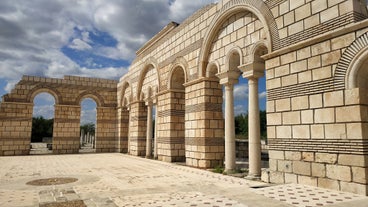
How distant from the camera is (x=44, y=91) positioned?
60.4 feet

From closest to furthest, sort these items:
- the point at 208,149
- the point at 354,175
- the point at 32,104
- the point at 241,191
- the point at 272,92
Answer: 1. the point at 354,175
2. the point at 241,191
3. the point at 272,92
4. the point at 208,149
5. the point at 32,104

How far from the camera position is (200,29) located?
10.3 metres

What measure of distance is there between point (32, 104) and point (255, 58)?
15363mm

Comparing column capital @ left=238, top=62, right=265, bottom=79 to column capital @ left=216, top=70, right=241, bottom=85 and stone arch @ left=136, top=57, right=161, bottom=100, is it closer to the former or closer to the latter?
column capital @ left=216, top=70, right=241, bottom=85

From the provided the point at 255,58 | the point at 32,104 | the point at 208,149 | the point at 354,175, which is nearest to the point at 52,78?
the point at 32,104

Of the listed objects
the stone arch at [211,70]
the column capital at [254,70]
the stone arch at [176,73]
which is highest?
the stone arch at [176,73]

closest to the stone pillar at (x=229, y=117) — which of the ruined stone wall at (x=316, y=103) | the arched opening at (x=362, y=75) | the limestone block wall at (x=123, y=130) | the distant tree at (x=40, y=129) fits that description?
the ruined stone wall at (x=316, y=103)

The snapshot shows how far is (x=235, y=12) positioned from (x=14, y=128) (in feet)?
49.9

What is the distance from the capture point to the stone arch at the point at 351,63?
16.3 feet

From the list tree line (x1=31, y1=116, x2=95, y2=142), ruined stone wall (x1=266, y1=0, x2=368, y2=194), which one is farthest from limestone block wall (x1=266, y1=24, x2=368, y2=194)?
tree line (x1=31, y1=116, x2=95, y2=142)

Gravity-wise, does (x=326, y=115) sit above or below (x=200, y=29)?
below

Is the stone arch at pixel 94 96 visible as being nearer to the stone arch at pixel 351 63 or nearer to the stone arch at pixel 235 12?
the stone arch at pixel 235 12

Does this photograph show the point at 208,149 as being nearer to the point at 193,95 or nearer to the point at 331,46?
the point at 193,95

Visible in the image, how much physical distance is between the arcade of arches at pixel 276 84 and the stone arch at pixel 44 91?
713 centimetres
